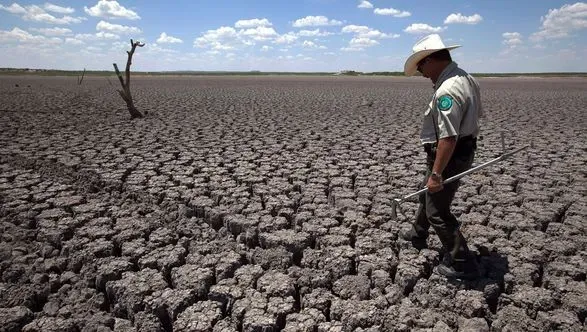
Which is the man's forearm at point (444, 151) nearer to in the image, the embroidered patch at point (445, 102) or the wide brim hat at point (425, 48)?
the embroidered patch at point (445, 102)

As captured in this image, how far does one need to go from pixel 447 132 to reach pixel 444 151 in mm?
118

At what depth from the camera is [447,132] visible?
7.38ft

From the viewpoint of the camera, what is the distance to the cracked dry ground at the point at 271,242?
2.37 metres

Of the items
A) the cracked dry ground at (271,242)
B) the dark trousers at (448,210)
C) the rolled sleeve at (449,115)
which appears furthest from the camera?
the dark trousers at (448,210)

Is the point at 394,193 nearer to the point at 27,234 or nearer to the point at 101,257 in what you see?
the point at 101,257

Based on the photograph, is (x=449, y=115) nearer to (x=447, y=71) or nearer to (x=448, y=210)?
(x=447, y=71)

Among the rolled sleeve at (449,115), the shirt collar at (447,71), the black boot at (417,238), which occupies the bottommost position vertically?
the black boot at (417,238)

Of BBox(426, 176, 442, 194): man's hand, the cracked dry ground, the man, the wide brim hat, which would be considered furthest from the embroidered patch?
the cracked dry ground

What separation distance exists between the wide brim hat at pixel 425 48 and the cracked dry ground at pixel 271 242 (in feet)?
4.76

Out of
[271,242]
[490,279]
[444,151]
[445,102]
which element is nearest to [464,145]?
[444,151]

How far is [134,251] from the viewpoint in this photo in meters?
3.07

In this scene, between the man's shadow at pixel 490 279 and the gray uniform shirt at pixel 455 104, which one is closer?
the gray uniform shirt at pixel 455 104

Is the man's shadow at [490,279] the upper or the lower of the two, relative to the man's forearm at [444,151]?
lower

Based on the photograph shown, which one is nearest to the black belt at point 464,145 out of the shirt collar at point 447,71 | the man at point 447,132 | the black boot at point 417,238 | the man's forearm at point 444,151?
the man at point 447,132
